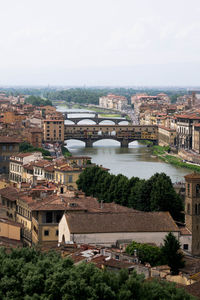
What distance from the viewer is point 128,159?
41.4m

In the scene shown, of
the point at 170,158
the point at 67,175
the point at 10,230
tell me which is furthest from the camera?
the point at 170,158

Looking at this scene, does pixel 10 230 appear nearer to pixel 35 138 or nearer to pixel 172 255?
pixel 172 255

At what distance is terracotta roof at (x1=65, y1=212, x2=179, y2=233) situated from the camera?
16.0m

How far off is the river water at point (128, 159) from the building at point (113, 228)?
49.1 ft

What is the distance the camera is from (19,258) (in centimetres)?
1234

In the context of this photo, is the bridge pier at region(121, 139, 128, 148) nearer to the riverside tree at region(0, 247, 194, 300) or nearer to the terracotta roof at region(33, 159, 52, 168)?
the terracotta roof at region(33, 159, 52, 168)

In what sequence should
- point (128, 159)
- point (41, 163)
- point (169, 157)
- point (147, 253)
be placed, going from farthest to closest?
point (169, 157) < point (128, 159) < point (41, 163) < point (147, 253)

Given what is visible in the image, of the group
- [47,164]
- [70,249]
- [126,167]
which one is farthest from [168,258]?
[126,167]

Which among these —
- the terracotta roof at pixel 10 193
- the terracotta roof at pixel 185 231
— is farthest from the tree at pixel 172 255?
the terracotta roof at pixel 10 193

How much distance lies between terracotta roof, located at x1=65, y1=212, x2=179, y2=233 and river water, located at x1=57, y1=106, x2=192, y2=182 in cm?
1488

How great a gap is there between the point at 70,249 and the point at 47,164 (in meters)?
11.6

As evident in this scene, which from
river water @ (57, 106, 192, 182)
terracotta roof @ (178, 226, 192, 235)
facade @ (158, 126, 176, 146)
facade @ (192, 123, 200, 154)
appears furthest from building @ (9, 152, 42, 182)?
facade @ (158, 126, 176, 146)

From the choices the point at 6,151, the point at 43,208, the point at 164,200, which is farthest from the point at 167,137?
the point at 43,208

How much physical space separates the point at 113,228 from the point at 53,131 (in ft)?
117
